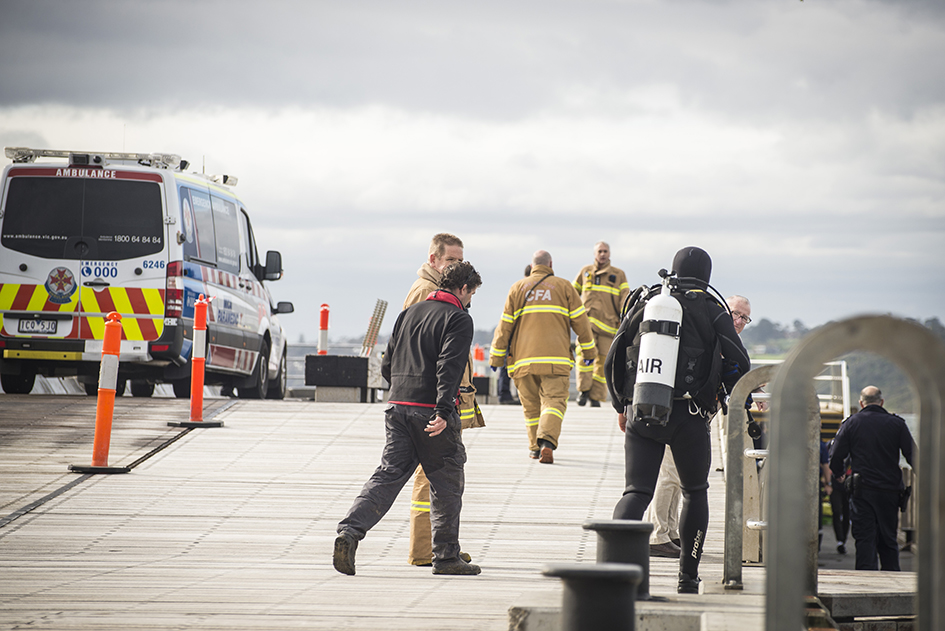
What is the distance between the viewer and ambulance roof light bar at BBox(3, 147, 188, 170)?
13.7 meters

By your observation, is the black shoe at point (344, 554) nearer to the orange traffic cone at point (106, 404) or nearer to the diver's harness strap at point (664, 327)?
the diver's harness strap at point (664, 327)

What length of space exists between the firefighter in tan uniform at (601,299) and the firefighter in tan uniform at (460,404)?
842 centimetres

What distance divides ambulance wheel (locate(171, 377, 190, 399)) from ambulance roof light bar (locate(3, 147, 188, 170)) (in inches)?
118

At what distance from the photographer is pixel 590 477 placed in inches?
397

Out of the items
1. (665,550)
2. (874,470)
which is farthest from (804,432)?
(874,470)

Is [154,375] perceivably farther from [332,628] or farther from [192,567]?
[332,628]

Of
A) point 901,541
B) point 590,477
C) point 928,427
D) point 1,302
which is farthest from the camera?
point 901,541

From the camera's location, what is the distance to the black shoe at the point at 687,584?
5578 millimetres

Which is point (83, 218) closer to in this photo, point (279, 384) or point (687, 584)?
point (279, 384)

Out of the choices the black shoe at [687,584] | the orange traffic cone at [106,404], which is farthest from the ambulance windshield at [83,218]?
the black shoe at [687,584]

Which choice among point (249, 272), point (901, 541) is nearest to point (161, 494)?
point (249, 272)

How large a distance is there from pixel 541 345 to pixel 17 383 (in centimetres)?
730

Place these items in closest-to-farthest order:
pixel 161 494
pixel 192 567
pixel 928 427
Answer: pixel 928 427
pixel 192 567
pixel 161 494

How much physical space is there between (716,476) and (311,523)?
4174mm
